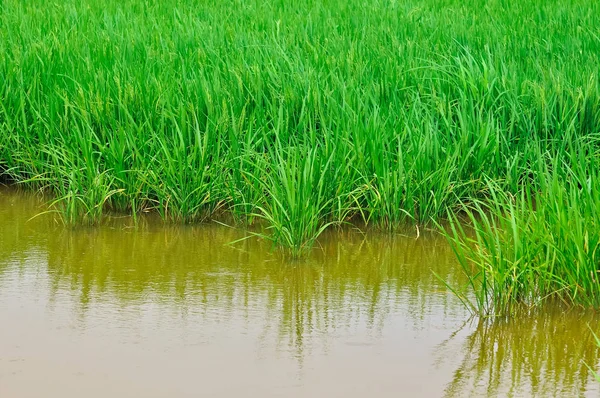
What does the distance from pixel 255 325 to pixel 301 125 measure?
1.71 meters

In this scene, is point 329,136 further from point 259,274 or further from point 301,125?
point 259,274

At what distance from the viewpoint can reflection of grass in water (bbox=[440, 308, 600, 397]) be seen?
8.98 ft

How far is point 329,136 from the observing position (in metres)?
4.40

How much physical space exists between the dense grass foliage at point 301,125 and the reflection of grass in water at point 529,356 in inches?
6.0

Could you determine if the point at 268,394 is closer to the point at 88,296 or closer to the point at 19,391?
the point at 19,391

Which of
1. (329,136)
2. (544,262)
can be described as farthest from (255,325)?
(329,136)

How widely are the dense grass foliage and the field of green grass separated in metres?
0.01

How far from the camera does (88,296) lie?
135 inches

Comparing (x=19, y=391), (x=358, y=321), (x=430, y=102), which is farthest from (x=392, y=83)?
(x=19, y=391)

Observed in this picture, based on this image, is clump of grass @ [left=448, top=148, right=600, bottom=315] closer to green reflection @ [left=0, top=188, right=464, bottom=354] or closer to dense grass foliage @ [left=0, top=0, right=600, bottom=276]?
dense grass foliage @ [left=0, top=0, right=600, bottom=276]

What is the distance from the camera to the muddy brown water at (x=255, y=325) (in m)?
2.75

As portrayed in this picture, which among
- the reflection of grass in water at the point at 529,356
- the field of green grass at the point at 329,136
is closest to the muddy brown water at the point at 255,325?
the reflection of grass in water at the point at 529,356

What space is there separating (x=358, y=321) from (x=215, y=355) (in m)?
0.54

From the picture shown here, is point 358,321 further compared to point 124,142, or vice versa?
point 124,142
